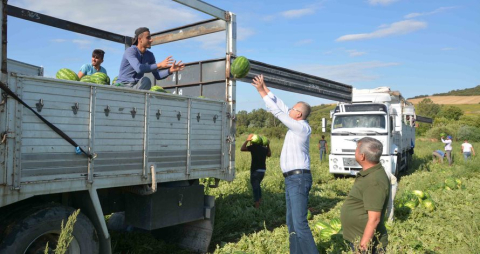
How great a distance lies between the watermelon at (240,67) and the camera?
6.12 meters

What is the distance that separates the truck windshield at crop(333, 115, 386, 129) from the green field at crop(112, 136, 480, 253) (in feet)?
9.77

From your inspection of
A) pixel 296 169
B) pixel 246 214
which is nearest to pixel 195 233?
pixel 246 214

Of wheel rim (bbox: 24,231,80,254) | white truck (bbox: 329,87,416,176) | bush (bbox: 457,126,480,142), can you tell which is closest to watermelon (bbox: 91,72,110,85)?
wheel rim (bbox: 24,231,80,254)

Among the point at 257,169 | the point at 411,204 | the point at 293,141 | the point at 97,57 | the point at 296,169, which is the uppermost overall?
the point at 97,57

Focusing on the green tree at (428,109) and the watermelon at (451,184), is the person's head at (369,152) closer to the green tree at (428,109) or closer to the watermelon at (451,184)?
the watermelon at (451,184)

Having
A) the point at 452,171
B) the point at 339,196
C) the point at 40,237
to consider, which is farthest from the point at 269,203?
the point at 452,171

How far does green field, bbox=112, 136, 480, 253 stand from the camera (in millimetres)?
5766

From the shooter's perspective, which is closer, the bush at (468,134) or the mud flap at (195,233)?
the mud flap at (195,233)

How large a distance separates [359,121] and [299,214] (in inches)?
407

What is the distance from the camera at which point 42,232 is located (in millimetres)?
3836

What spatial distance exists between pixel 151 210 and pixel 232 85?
238 centimetres

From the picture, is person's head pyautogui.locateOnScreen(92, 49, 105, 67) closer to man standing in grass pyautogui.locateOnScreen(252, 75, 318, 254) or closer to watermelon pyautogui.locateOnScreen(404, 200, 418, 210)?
man standing in grass pyautogui.locateOnScreen(252, 75, 318, 254)

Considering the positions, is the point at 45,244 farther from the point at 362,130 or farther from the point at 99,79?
the point at 362,130

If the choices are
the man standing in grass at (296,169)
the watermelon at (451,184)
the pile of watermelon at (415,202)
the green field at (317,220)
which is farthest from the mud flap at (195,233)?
the watermelon at (451,184)
